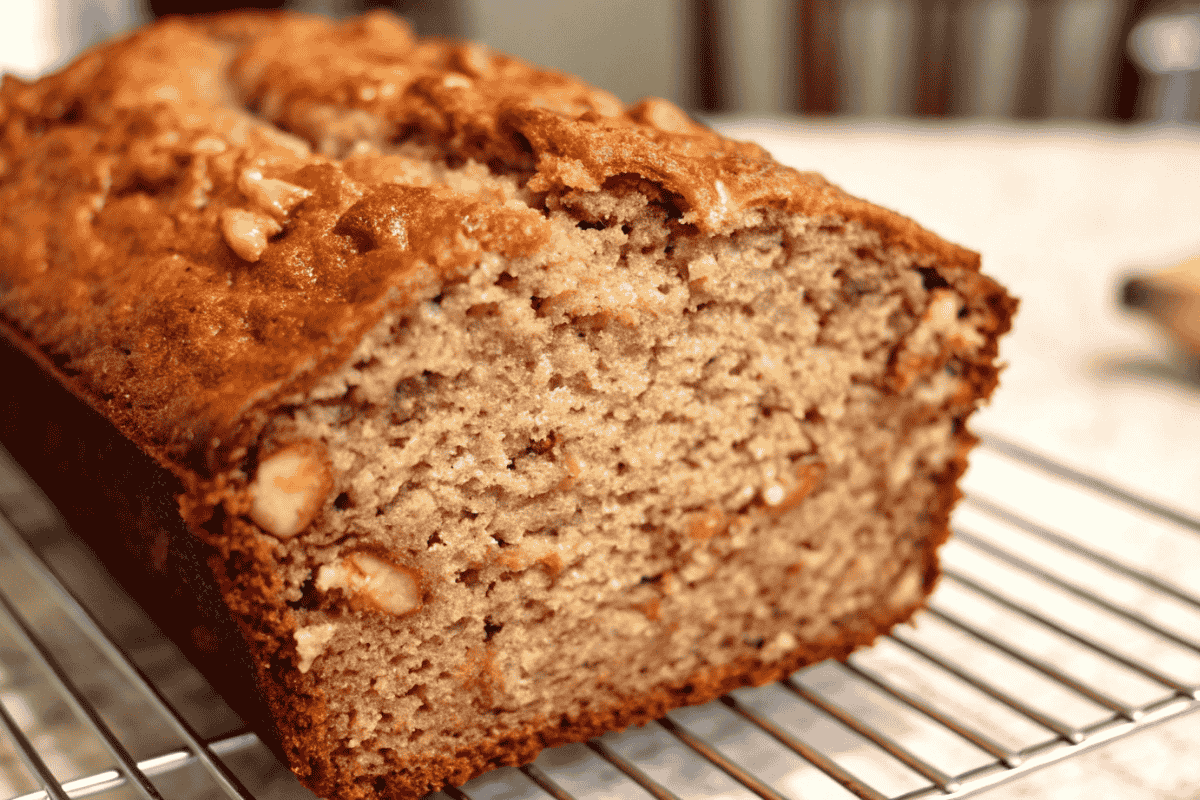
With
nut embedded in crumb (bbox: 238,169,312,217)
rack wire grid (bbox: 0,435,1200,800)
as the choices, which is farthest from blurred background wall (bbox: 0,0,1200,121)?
nut embedded in crumb (bbox: 238,169,312,217)

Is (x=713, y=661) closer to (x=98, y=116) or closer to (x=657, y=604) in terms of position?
(x=657, y=604)

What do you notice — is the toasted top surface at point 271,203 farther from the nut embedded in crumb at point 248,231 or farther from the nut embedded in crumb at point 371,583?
the nut embedded in crumb at point 371,583

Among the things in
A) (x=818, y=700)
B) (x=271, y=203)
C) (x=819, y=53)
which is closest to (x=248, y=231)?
(x=271, y=203)

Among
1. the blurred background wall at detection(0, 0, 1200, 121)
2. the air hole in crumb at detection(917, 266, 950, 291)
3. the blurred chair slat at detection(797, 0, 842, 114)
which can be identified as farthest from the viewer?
the blurred chair slat at detection(797, 0, 842, 114)

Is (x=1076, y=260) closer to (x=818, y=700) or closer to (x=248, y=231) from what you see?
(x=818, y=700)

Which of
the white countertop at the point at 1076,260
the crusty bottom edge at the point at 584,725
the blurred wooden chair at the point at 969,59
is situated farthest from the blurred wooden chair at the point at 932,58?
the crusty bottom edge at the point at 584,725

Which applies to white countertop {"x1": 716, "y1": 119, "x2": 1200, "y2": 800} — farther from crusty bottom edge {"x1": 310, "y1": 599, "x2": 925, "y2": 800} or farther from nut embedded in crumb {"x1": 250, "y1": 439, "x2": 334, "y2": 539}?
nut embedded in crumb {"x1": 250, "y1": 439, "x2": 334, "y2": 539}

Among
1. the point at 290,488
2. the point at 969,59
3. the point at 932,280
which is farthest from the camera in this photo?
the point at 969,59
